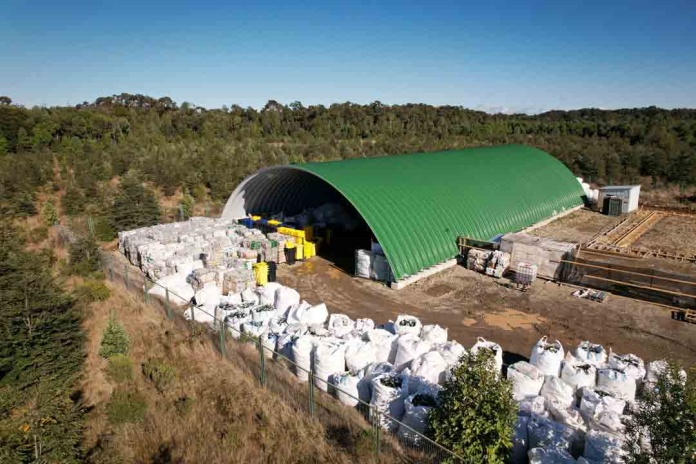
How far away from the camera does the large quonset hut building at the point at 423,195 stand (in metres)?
21.1

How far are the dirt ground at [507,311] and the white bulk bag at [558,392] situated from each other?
11.5ft

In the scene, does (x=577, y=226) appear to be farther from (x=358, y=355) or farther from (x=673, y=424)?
(x=673, y=424)

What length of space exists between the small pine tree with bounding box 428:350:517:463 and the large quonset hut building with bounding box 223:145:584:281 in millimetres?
11191

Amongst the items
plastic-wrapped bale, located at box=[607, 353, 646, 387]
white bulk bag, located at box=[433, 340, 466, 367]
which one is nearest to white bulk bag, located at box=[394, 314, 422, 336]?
white bulk bag, located at box=[433, 340, 466, 367]

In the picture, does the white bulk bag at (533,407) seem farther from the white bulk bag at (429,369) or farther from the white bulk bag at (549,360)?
the white bulk bag at (429,369)

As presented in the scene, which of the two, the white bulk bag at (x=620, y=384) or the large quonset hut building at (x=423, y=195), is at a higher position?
the large quonset hut building at (x=423, y=195)

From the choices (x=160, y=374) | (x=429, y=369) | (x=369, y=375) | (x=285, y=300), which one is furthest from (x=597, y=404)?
(x=160, y=374)

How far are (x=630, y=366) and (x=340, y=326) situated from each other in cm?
778

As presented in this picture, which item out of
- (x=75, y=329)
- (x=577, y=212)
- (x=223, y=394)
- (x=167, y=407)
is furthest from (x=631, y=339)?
(x=577, y=212)

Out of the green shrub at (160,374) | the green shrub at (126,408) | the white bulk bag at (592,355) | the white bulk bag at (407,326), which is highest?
the white bulk bag at (407,326)

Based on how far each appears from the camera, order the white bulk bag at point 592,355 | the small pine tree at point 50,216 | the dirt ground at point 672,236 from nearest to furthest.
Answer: the white bulk bag at point 592,355 → the dirt ground at point 672,236 → the small pine tree at point 50,216

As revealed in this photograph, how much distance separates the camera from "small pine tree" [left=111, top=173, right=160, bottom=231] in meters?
27.5

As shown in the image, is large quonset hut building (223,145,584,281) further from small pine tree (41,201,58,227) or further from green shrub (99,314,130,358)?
small pine tree (41,201,58,227)

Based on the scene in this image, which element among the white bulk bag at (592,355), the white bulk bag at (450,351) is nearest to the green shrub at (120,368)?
the white bulk bag at (450,351)
